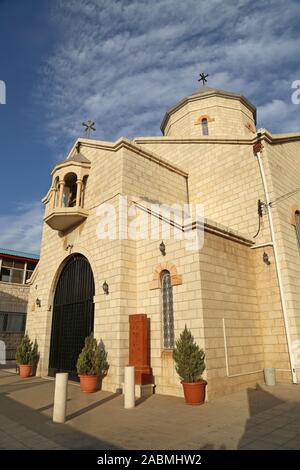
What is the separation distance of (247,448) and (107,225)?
28.0 ft

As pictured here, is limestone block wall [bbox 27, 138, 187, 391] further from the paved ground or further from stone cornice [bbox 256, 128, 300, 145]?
stone cornice [bbox 256, 128, 300, 145]

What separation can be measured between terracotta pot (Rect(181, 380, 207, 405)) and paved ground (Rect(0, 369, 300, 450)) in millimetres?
215

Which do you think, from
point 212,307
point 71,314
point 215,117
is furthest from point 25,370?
point 215,117

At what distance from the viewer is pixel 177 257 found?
377 inches

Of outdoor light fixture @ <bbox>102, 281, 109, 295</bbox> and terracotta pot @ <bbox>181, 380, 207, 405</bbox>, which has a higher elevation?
outdoor light fixture @ <bbox>102, 281, 109, 295</bbox>

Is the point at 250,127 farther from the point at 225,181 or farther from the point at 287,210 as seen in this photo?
the point at 287,210

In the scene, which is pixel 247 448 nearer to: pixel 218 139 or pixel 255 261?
pixel 255 261

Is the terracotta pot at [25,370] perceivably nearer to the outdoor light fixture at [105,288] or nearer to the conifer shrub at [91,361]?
the conifer shrub at [91,361]

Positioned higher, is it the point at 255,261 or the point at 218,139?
the point at 218,139

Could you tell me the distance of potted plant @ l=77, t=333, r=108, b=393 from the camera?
31.1ft

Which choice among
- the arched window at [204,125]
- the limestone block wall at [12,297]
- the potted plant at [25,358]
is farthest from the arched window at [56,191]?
the limestone block wall at [12,297]

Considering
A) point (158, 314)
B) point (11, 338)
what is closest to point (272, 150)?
point (158, 314)

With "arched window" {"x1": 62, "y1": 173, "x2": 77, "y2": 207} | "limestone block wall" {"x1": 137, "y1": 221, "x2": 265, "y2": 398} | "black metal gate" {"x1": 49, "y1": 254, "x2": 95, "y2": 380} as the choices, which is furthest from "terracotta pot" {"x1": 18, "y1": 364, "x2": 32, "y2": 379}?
"arched window" {"x1": 62, "y1": 173, "x2": 77, "y2": 207}

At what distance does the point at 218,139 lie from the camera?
46.1ft
